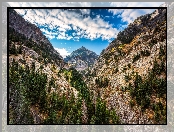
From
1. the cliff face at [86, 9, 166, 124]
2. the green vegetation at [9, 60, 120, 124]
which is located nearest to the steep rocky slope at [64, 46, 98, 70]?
the cliff face at [86, 9, 166, 124]

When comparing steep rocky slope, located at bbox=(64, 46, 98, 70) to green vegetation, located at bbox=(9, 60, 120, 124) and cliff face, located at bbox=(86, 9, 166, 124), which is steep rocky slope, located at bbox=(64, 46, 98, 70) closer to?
cliff face, located at bbox=(86, 9, 166, 124)

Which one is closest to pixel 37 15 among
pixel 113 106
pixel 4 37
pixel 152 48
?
pixel 4 37

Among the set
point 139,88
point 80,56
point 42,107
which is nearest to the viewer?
point 42,107

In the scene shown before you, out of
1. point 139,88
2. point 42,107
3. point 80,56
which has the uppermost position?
point 80,56

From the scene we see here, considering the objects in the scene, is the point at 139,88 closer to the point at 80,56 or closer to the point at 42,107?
the point at 42,107

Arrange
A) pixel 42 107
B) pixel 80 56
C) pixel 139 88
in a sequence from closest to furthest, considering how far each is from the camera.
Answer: pixel 42 107
pixel 139 88
pixel 80 56

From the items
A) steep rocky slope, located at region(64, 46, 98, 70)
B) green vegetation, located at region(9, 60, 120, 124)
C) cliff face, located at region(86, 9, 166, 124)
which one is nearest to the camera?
green vegetation, located at region(9, 60, 120, 124)

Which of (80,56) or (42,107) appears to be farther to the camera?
(80,56)

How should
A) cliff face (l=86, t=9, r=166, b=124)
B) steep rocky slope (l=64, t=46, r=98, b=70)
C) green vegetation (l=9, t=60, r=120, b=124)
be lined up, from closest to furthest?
green vegetation (l=9, t=60, r=120, b=124), cliff face (l=86, t=9, r=166, b=124), steep rocky slope (l=64, t=46, r=98, b=70)

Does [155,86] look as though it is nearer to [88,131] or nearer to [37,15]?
[88,131]

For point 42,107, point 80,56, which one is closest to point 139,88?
point 42,107

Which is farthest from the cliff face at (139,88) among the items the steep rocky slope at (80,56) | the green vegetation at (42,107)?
the steep rocky slope at (80,56)

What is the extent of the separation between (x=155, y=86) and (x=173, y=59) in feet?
8.55

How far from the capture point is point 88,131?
520 inches
